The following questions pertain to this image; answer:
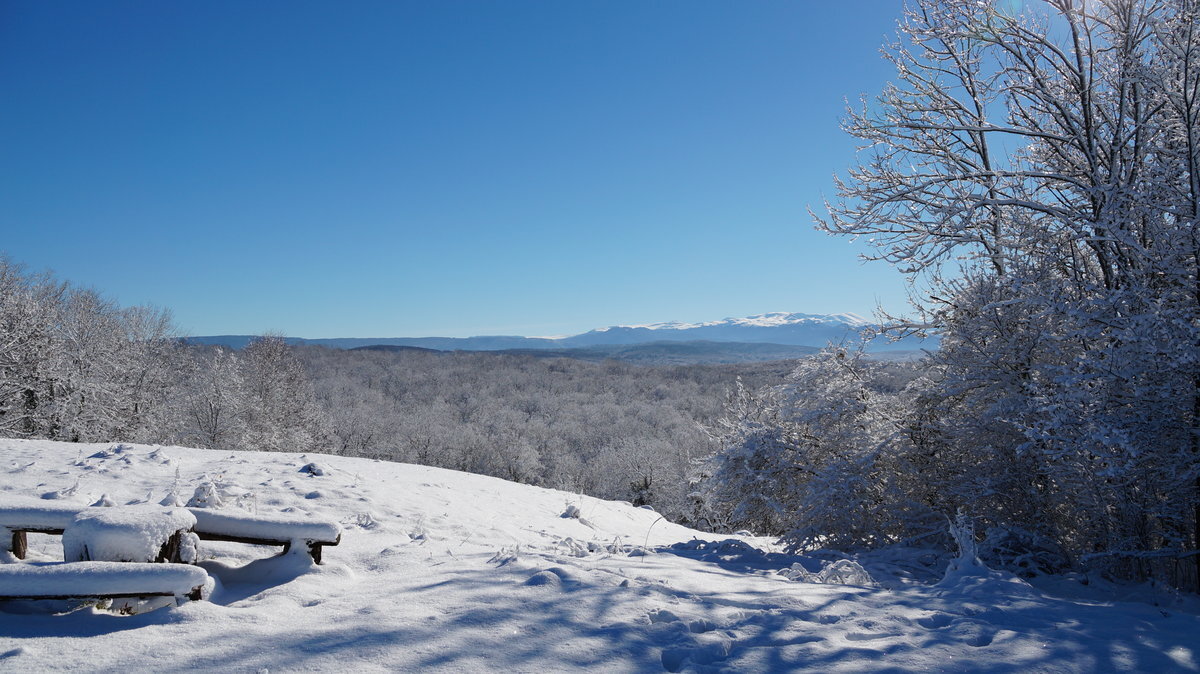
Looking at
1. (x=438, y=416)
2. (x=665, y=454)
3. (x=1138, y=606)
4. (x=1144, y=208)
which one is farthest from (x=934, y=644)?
(x=438, y=416)

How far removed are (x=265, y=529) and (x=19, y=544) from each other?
4.91 ft

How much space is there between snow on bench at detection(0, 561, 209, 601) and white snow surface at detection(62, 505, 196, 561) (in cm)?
20

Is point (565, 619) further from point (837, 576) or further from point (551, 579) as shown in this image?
point (837, 576)

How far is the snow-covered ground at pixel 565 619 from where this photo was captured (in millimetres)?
2850

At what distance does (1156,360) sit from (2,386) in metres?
28.3

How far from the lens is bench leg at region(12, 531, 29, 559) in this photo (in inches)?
152

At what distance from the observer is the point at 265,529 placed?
13.8 ft

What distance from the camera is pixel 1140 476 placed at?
6.14 meters

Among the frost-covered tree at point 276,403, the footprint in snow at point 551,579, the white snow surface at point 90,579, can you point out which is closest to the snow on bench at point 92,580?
the white snow surface at point 90,579

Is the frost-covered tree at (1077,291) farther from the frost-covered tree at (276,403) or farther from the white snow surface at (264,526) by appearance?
the frost-covered tree at (276,403)

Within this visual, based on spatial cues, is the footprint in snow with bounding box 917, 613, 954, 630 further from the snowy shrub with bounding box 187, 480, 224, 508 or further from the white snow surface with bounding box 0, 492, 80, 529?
the snowy shrub with bounding box 187, 480, 224, 508

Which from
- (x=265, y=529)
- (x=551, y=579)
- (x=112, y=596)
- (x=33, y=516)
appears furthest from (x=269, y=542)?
(x=551, y=579)

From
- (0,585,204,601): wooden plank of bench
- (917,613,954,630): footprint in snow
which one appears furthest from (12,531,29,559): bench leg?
(917,613,954,630): footprint in snow

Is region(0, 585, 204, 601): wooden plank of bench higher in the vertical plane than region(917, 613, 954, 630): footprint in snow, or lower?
higher
